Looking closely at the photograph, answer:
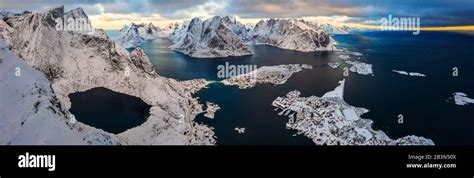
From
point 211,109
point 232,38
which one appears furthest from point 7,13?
point 232,38

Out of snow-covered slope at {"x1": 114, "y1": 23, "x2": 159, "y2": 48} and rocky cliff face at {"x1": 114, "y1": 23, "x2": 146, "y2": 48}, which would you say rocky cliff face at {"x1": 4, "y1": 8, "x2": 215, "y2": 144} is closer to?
snow-covered slope at {"x1": 114, "y1": 23, "x2": 159, "y2": 48}

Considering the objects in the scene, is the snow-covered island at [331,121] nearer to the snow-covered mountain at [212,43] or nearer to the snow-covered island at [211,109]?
the snow-covered island at [211,109]

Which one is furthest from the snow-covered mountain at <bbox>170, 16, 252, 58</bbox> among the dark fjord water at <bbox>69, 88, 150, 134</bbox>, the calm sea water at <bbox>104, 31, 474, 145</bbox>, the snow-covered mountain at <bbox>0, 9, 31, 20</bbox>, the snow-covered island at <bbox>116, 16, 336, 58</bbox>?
the dark fjord water at <bbox>69, 88, 150, 134</bbox>

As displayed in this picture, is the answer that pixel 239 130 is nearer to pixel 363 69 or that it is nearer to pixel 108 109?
pixel 108 109

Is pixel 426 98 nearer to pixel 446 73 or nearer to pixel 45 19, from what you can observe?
pixel 446 73

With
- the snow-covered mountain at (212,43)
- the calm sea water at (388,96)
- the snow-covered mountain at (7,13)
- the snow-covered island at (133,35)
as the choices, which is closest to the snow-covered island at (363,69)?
the calm sea water at (388,96)

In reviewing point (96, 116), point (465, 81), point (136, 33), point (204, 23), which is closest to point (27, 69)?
point (96, 116)

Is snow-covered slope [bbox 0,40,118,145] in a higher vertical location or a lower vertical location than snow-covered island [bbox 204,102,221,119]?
higher
